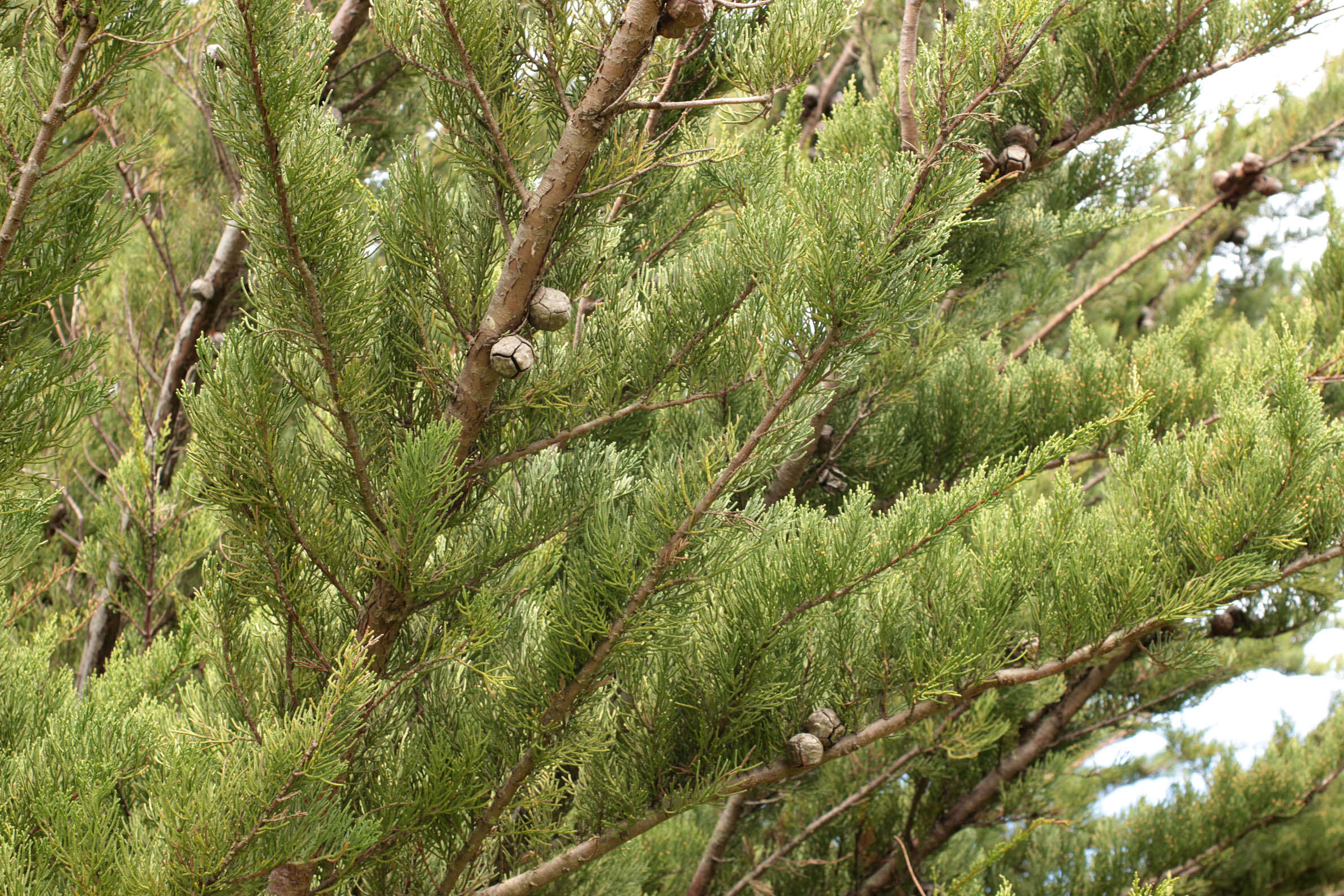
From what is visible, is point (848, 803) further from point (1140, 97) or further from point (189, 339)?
point (189, 339)

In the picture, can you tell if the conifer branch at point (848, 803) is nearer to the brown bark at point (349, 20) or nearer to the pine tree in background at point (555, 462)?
the pine tree in background at point (555, 462)

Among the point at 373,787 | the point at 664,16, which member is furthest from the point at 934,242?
the point at 373,787

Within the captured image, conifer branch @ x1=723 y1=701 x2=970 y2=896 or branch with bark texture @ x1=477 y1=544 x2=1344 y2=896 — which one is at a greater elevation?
branch with bark texture @ x1=477 y1=544 x2=1344 y2=896

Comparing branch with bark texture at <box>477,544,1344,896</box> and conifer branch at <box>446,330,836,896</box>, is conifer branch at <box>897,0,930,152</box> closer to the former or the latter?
conifer branch at <box>446,330,836,896</box>

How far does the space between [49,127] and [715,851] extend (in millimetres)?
2221

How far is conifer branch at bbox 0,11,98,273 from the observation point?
4.15 ft

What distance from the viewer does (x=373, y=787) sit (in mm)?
1650

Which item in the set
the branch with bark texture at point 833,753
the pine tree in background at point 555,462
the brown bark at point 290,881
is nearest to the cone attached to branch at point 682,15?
the pine tree in background at point 555,462

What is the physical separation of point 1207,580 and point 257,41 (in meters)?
1.65

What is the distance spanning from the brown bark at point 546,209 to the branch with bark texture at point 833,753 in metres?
0.66

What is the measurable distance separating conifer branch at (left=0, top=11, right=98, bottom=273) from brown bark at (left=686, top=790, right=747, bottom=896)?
6.67ft

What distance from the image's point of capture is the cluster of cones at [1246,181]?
10.7 feet

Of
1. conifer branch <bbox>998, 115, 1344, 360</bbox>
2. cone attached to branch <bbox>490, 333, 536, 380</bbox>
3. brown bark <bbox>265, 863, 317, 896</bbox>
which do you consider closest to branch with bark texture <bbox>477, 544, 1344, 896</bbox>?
brown bark <bbox>265, 863, 317, 896</bbox>

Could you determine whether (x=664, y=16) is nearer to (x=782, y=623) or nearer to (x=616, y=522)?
(x=616, y=522)
